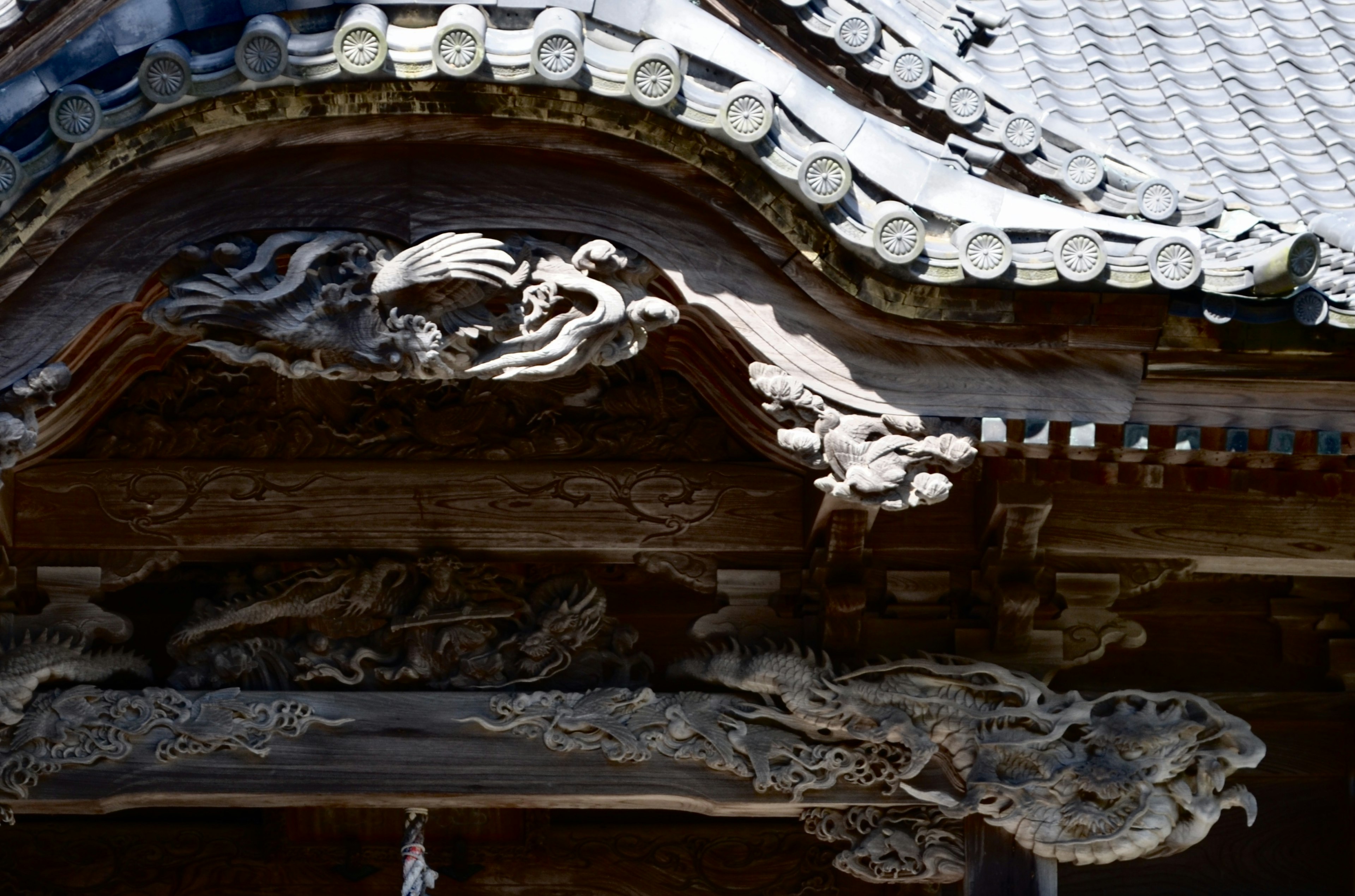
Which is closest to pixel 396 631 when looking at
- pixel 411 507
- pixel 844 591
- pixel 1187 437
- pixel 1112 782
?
pixel 411 507

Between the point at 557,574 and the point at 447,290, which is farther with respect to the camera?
the point at 557,574

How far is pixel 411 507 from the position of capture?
19.0 ft

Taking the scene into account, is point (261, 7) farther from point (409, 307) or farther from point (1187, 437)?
point (1187, 437)

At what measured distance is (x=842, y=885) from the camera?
21.4 ft

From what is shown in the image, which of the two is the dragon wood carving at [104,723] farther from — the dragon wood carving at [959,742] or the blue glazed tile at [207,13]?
the blue glazed tile at [207,13]

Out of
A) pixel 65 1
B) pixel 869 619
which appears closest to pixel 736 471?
pixel 869 619

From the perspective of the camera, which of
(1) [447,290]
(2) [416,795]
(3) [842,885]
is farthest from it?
(3) [842,885]

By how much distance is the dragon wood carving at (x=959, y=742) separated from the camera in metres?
5.61

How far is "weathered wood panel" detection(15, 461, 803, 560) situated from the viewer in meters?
5.75

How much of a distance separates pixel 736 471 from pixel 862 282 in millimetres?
1078

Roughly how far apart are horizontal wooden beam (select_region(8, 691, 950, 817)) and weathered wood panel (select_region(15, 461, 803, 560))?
1.64 feet

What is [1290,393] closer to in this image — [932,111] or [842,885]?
[932,111]

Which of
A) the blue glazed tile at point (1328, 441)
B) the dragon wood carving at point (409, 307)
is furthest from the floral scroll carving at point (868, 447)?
the blue glazed tile at point (1328, 441)

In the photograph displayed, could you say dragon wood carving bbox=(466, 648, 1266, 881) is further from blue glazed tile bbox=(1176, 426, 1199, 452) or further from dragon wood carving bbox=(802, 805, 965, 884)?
blue glazed tile bbox=(1176, 426, 1199, 452)
